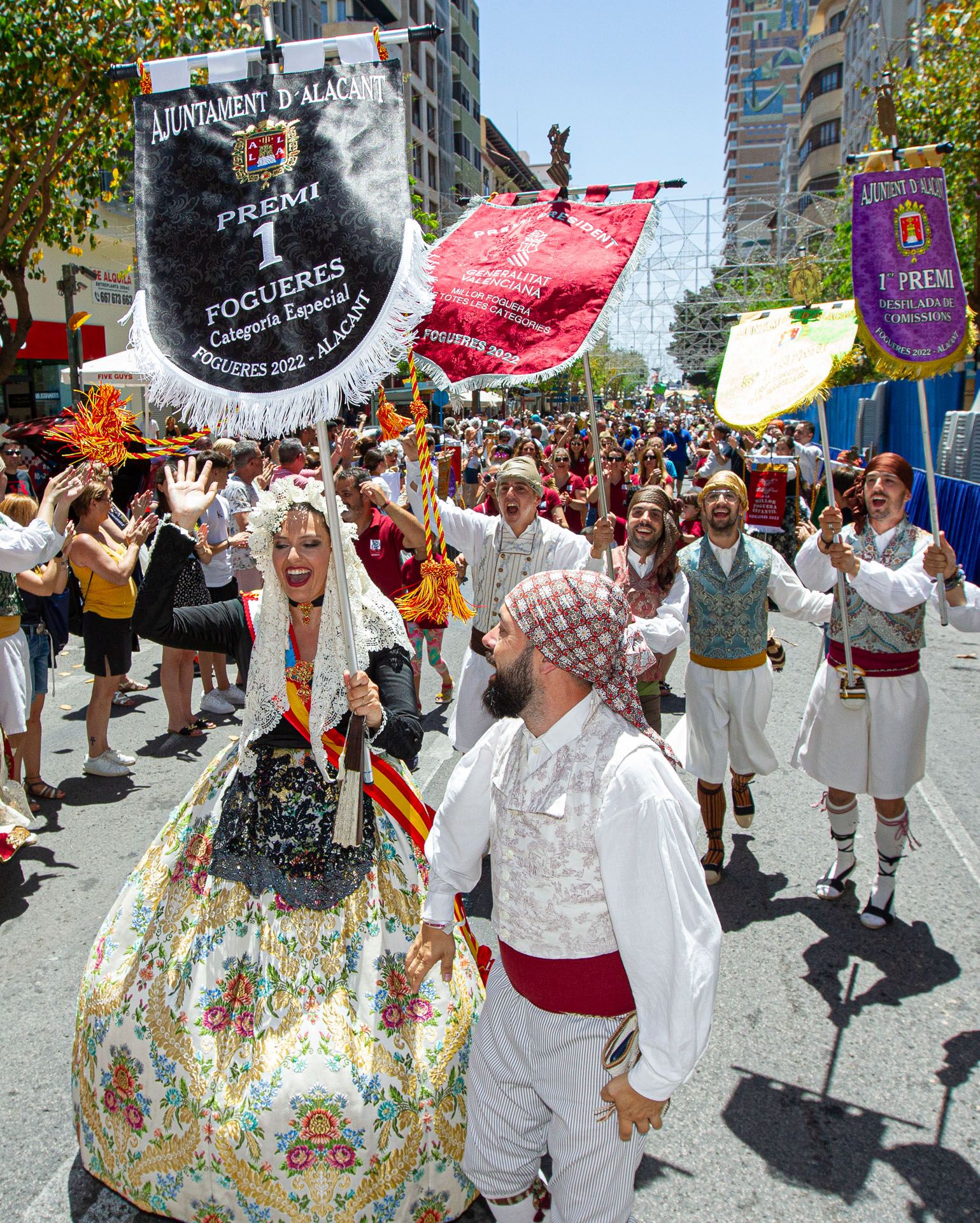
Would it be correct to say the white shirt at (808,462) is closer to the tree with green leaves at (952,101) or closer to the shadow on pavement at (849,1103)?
the tree with green leaves at (952,101)

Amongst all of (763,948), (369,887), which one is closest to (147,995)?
(369,887)

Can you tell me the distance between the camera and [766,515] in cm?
1212

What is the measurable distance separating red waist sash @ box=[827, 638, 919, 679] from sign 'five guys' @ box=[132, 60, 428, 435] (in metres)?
2.95

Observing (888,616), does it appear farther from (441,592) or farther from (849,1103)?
(441,592)

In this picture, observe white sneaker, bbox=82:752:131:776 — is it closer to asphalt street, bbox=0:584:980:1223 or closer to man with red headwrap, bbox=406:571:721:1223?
asphalt street, bbox=0:584:980:1223

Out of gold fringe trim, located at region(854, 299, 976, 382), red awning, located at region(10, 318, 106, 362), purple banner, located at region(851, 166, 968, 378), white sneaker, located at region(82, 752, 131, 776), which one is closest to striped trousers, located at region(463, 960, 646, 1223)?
gold fringe trim, located at region(854, 299, 976, 382)

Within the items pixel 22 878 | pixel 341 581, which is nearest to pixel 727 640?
pixel 341 581

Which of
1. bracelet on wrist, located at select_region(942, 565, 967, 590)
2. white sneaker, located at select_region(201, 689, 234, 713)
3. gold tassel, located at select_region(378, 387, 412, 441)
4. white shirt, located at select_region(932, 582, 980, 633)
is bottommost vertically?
white sneaker, located at select_region(201, 689, 234, 713)

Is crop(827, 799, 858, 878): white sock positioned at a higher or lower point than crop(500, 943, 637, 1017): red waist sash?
lower

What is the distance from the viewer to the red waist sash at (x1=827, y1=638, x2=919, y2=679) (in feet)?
15.0

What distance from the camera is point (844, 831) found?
4.80 m

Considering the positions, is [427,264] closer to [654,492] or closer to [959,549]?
[654,492]

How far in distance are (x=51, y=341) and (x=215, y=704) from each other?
17.0m

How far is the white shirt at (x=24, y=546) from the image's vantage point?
15.5 ft
